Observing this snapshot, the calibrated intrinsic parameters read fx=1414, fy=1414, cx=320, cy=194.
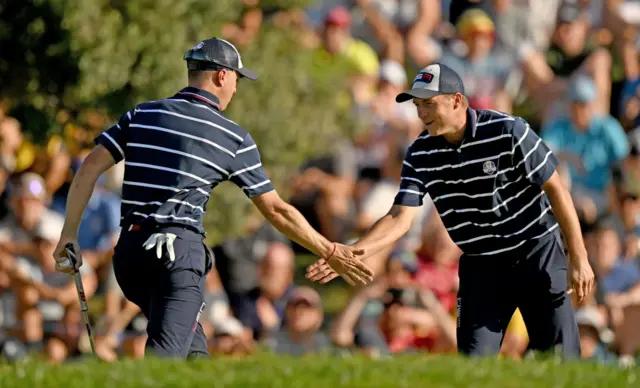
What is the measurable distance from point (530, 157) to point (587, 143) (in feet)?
24.1

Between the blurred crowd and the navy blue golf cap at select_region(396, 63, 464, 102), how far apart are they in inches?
160

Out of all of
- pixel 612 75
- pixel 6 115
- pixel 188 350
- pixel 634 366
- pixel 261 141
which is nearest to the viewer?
pixel 634 366

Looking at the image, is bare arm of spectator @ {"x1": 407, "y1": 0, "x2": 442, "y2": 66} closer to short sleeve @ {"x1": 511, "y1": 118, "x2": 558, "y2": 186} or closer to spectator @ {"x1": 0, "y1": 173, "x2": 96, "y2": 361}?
spectator @ {"x1": 0, "y1": 173, "x2": 96, "y2": 361}

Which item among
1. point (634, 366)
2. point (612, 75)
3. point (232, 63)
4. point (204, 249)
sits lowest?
point (634, 366)

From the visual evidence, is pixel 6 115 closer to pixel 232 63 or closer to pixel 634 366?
pixel 232 63

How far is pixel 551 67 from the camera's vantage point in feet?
59.5

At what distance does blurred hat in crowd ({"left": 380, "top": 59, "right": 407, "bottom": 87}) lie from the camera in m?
17.2

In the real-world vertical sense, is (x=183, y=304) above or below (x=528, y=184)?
below

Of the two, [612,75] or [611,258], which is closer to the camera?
[611,258]

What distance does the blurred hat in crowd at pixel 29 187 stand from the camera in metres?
14.8

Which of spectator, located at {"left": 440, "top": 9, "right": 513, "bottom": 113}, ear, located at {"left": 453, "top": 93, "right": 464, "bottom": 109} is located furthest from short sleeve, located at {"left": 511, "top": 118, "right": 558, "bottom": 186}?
spectator, located at {"left": 440, "top": 9, "right": 513, "bottom": 113}

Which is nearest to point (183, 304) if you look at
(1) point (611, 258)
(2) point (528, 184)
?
(2) point (528, 184)

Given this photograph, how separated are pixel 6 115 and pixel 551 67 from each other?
284 inches

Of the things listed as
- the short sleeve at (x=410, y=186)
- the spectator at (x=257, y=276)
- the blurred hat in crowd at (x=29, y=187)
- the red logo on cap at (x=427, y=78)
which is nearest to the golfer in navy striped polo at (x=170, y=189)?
the short sleeve at (x=410, y=186)
